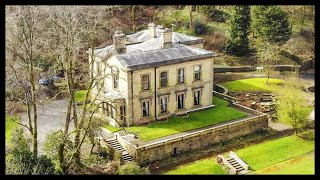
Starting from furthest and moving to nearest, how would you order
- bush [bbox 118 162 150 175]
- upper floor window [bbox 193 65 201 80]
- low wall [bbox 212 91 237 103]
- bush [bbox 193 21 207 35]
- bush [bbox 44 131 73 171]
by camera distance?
1. bush [bbox 193 21 207 35]
2. low wall [bbox 212 91 237 103]
3. upper floor window [bbox 193 65 201 80]
4. bush [bbox 44 131 73 171]
5. bush [bbox 118 162 150 175]

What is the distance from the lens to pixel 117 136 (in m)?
30.8

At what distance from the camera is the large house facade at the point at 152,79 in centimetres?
3241

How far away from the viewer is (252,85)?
140ft

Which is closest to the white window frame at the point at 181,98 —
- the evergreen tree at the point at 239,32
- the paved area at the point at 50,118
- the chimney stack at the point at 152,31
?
the chimney stack at the point at 152,31

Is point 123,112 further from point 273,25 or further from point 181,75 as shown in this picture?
point 273,25

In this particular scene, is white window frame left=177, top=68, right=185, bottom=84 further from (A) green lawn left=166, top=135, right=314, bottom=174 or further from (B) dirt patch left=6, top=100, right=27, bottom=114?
(B) dirt patch left=6, top=100, right=27, bottom=114

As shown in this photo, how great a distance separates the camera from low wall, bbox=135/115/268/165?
1152 inches

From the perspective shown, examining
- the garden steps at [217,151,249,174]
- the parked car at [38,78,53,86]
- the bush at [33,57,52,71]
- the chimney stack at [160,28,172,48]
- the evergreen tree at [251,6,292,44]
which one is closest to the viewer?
the garden steps at [217,151,249,174]

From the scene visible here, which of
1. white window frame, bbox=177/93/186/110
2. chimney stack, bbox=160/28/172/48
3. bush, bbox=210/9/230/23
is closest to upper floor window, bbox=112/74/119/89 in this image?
chimney stack, bbox=160/28/172/48

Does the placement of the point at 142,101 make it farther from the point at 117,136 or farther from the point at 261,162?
the point at 261,162

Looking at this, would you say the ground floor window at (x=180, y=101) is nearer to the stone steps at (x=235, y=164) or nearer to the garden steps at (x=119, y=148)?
the garden steps at (x=119, y=148)

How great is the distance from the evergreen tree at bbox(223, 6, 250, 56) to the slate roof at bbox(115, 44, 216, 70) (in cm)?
1622

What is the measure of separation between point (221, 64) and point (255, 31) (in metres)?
4.98
